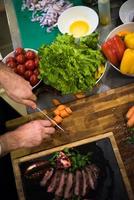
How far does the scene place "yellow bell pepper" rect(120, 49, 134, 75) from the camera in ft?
6.62

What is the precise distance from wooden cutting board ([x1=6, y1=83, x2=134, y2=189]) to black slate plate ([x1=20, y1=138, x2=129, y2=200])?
0.27 feet

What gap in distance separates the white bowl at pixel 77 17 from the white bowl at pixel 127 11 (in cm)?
16

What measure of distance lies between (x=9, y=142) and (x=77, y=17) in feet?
3.34

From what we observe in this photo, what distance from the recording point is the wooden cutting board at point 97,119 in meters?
2.00

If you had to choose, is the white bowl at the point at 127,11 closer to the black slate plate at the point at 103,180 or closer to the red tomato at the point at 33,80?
the red tomato at the point at 33,80

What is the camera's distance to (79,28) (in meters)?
2.37

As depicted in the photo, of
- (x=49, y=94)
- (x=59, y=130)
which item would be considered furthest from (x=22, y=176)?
(x=49, y=94)

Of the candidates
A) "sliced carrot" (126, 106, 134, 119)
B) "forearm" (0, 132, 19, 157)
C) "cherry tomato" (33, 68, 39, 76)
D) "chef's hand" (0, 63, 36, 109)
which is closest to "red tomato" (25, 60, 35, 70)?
"cherry tomato" (33, 68, 39, 76)

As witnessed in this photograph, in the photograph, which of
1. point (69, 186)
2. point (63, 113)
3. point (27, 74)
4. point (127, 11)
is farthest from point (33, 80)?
point (127, 11)

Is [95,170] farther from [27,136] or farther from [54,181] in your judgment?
[27,136]

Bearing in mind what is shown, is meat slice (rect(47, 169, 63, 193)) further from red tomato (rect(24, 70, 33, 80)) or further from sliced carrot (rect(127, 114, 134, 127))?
red tomato (rect(24, 70, 33, 80))

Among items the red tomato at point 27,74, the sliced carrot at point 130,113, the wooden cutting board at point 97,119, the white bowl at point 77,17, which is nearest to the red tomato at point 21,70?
the red tomato at point 27,74

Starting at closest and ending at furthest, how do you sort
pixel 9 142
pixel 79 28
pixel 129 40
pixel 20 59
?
pixel 9 142 < pixel 129 40 < pixel 20 59 < pixel 79 28

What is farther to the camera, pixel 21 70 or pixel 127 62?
pixel 21 70
